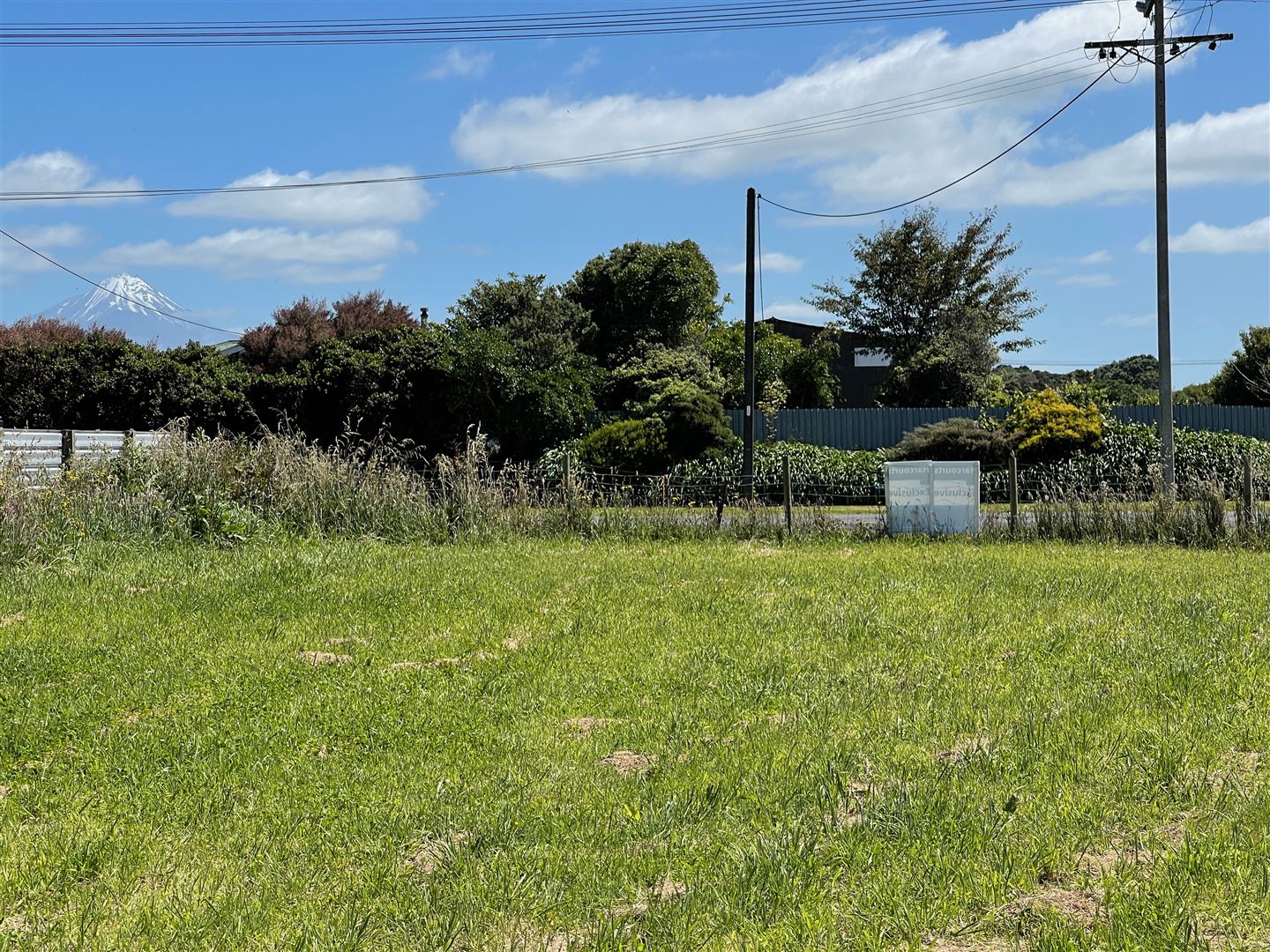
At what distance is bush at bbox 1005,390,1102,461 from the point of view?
24609 millimetres

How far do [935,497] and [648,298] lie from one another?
856 inches

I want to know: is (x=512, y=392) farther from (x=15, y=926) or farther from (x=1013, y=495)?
(x=15, y=926)

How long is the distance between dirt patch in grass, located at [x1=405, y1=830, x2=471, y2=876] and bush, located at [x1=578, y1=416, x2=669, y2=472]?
2054cm

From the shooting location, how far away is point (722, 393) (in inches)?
1254

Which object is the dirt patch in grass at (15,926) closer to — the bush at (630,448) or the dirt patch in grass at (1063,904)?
the dirt patch in grass at (1063,904)

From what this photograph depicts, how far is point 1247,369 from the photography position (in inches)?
1645

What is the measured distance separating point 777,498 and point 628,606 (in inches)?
480

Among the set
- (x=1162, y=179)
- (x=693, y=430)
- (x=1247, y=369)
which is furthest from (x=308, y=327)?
(x=1247, y=369)

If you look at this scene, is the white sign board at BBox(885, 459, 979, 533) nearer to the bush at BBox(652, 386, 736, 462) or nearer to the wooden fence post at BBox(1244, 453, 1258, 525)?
the wooden fence post at BBox(1244, 453, 1258, 525)

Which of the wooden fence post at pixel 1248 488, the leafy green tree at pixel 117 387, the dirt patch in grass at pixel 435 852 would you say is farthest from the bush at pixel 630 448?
the dirt patch in grass at pixel 435 852

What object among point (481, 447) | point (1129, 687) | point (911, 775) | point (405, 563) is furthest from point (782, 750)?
point (481, 447)

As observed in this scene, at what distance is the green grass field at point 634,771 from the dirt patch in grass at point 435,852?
0.02 meters

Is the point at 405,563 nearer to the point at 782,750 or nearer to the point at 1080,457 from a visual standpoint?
the point at 782,750

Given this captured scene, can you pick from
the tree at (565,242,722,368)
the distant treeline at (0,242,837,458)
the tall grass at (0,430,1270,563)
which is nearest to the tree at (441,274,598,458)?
the distant treeline at (0,242,837,458)
